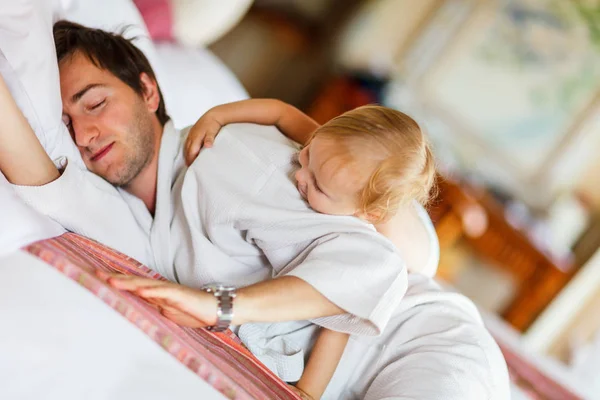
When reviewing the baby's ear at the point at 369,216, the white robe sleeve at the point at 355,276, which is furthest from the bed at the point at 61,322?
the baby's ear at the point at 369,216

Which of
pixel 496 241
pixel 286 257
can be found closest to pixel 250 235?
pixel 286 257

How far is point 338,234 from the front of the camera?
79cm

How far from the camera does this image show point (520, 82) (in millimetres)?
2436

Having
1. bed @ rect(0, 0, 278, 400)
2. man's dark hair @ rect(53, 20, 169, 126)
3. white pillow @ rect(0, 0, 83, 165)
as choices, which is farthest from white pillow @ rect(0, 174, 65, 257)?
man's dark hair @ rect(53, 20, 169, 126)

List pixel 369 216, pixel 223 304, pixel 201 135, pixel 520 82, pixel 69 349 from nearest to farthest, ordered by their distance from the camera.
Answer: pixel 69 349
pixel 223 304
pixel 369 216
pixel 201 135
pixel 520 82

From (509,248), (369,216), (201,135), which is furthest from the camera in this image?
(509,248)

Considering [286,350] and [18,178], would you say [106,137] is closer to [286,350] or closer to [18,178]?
[18,178]

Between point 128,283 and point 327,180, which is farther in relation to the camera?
point 327,180

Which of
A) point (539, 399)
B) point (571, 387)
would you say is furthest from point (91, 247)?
point (571, 387)

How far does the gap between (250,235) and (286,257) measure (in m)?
0.06

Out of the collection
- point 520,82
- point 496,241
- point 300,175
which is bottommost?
point 496,241

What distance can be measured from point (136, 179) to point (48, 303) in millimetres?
344

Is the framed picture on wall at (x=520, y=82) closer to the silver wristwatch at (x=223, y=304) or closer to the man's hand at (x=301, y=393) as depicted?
the man's hand at (x=301, y=393)

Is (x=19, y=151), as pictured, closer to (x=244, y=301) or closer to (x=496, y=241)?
(x=244, y=301)
